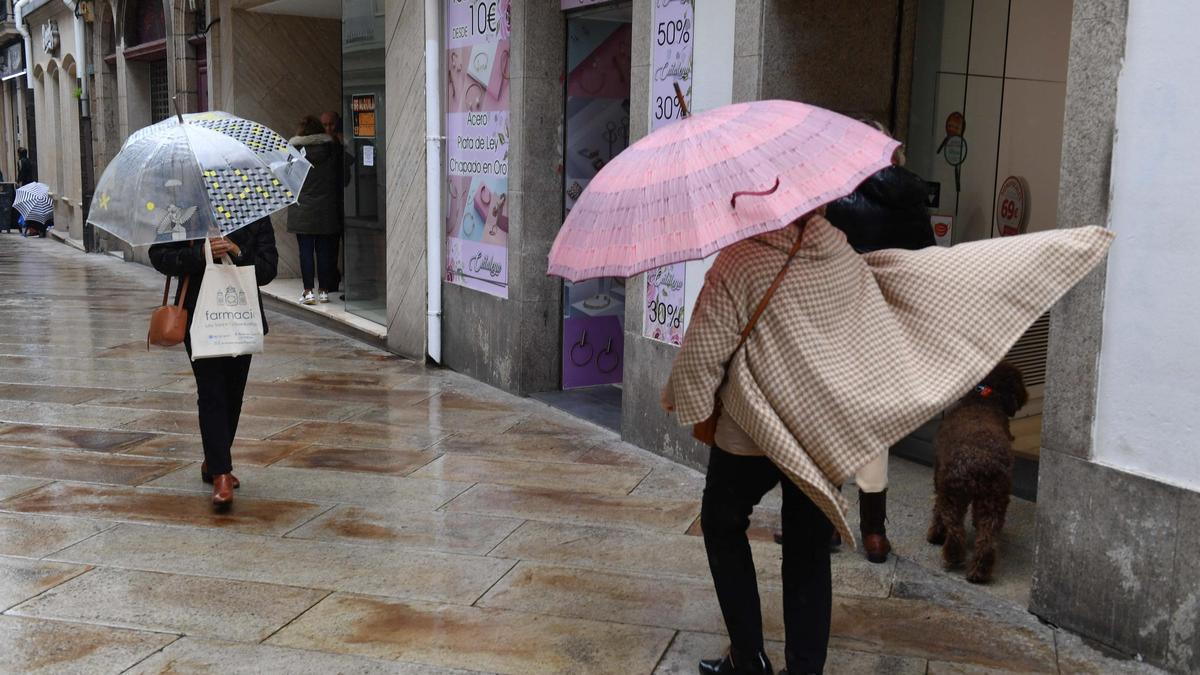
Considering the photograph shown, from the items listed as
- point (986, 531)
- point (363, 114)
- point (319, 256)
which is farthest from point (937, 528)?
point (319, 256)

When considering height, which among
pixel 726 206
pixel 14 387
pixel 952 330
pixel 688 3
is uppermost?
pixel 688 3

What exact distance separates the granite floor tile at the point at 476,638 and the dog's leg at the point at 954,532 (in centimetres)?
129

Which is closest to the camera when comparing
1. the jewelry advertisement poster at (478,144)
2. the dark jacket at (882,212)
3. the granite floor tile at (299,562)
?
the dark jacket at (882,212)

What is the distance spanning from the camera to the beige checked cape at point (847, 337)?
3.26 metres

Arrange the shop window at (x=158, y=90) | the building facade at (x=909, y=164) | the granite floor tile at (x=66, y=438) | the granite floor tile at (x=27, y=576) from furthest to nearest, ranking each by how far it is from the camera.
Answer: the shop window at (x=158, y=90), the granite floor tile at (x=66, y=438), the granite floor tile at (x=27, y=576), the building facade at (x=909, y=164)

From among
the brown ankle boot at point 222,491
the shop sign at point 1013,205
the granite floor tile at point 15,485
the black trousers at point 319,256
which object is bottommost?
the granite floor tile at point 15,485

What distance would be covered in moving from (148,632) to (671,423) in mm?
3186

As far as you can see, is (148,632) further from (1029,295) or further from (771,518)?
(1029,295)

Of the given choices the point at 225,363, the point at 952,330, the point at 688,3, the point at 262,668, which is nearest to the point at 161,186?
the point at 225,363

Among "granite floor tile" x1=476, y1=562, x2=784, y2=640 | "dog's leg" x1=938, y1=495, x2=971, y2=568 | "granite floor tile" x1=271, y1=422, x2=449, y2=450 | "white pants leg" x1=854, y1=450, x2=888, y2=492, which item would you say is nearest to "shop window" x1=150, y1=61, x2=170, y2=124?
"granite floor tile" x1=271, y1=422, x2=449, y2=450

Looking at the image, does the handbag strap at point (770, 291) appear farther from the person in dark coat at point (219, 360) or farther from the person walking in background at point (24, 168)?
the person walking in background at point (24, 168)

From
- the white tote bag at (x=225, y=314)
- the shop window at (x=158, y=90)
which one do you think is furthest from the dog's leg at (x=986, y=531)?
the shop window at (x=158, y=90)

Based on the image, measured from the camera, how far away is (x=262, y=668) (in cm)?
397

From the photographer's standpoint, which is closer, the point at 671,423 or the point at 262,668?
the point at 262,668
